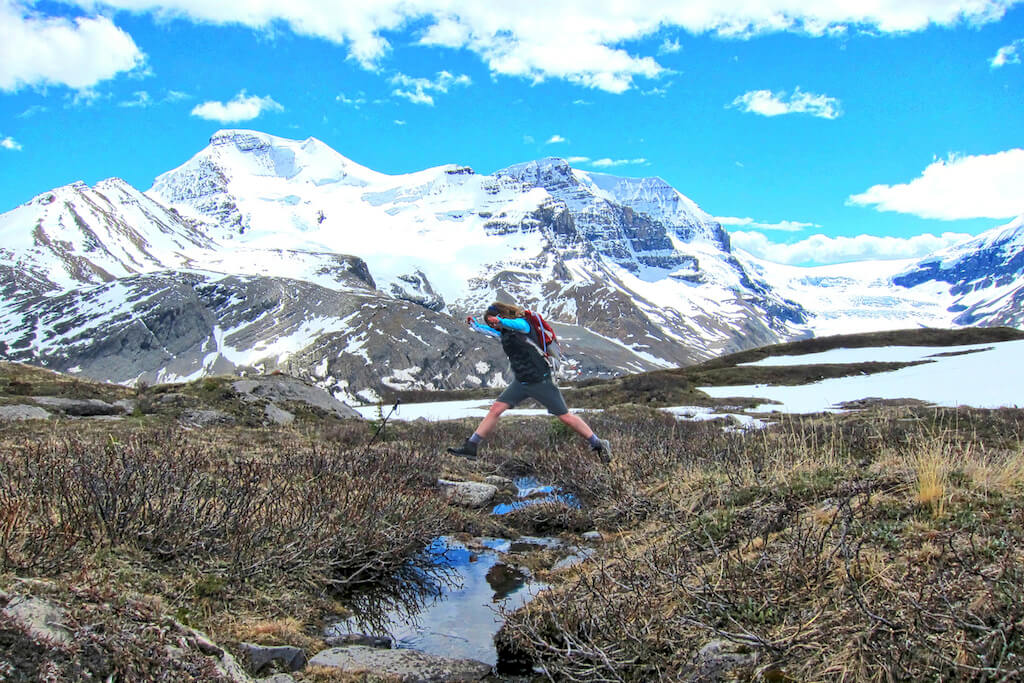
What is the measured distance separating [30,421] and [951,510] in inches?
667

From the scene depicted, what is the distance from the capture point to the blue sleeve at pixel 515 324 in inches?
439

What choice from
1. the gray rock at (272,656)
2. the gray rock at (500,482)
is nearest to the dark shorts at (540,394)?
the gray rock at (500,482)

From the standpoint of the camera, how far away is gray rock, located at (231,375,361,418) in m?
24.3

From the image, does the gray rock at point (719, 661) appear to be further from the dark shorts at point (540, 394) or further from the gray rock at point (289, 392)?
the gray rock at point (289, 392)

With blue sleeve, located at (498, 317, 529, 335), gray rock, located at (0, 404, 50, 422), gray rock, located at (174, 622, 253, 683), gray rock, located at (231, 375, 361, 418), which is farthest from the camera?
gray rock, located at (231, 375, 361, 418)

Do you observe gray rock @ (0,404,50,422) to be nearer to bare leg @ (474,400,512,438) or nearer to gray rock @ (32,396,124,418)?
gray rock @ (32,396,124,418)

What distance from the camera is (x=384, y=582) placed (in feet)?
25.1

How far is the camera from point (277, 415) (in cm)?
2278

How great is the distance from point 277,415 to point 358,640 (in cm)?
1789

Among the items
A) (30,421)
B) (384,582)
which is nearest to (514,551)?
(384,582)

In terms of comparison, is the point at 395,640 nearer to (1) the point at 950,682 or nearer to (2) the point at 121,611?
(2) the point at 121,611

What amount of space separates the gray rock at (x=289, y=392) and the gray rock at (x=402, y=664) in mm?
19331

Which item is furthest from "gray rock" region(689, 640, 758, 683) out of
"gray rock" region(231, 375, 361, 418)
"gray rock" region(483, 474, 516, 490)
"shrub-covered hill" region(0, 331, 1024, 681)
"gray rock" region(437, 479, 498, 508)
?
"gray rock" region(231, 375, 361, 418)

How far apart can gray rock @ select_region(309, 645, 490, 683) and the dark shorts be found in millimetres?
6377
